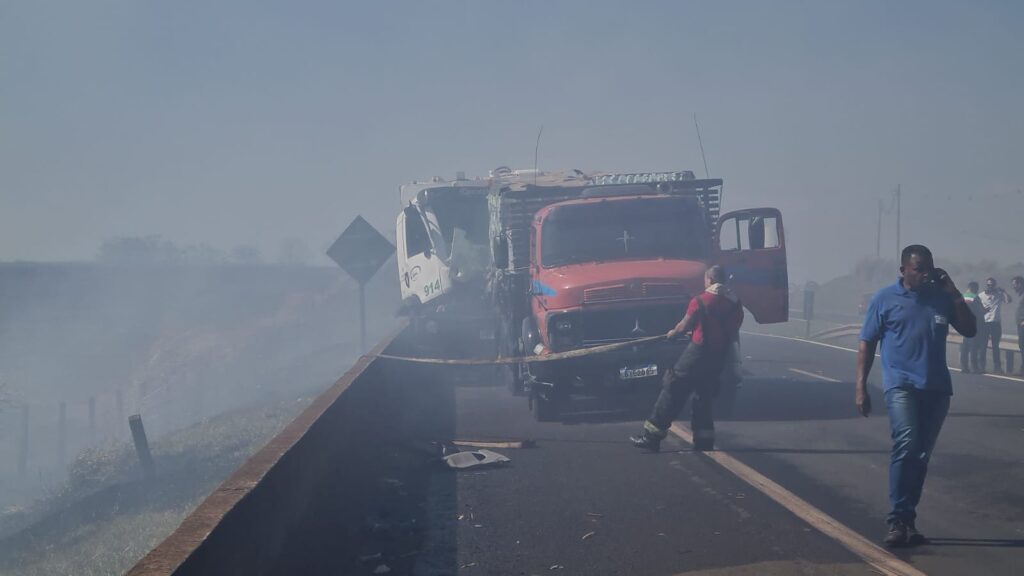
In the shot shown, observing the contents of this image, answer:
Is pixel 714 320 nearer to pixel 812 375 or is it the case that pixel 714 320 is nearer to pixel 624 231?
pixel 624 231

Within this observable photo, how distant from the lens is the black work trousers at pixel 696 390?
32.1ft

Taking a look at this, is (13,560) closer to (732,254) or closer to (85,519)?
(85,519)

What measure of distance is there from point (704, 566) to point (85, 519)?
11.7 meters

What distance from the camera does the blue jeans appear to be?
6465 millimetres

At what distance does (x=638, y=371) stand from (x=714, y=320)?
6.91ft

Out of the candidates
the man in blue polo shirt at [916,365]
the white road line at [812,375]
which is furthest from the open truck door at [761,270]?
the man in blue polo shirt at [916,365]

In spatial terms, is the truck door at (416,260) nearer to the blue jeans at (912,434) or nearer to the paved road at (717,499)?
A: the paved road at (717,499)

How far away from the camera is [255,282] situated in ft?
221

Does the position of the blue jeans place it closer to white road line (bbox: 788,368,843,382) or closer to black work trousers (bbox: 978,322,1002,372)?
white road line (bbox: 788,368,843,382)

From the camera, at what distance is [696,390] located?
32.3 ft

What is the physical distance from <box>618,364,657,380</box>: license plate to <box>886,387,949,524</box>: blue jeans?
513 cm

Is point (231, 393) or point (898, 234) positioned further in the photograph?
point (898, 234)

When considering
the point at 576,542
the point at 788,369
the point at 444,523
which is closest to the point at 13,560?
the point at 444,523

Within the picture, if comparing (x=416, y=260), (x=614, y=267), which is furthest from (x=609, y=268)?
(x=416, y=260)
